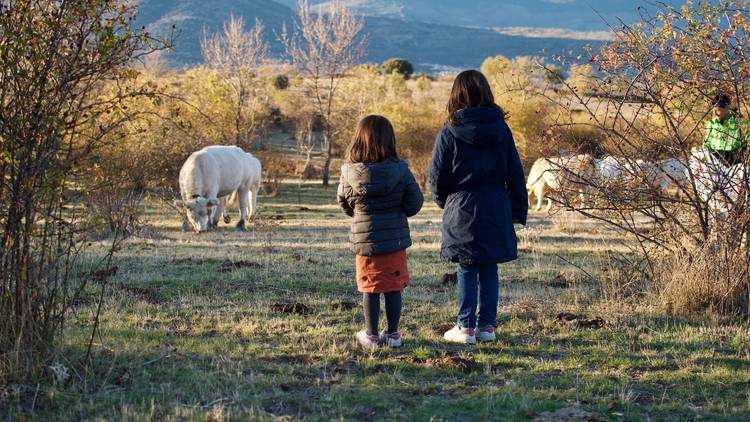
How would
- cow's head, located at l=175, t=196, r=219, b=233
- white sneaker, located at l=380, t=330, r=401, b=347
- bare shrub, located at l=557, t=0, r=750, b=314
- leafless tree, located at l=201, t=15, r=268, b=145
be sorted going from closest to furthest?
white sneaker, located at l=380, t=330, r=401, b=347 < bare shrub, located at l=557, t=0, r=750, b=314 < cow's head, located at l=175, t=196, r=219, b=233 < leafless tree, located at l=201, t=15, r=268, b=145

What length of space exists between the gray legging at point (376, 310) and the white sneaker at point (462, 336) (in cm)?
53

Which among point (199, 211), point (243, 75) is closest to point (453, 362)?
point (199, 211)

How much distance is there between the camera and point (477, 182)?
7.18 meters

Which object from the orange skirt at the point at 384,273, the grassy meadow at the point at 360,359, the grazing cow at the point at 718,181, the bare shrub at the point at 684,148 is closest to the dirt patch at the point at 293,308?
the grassy meadow at the point at 360,359

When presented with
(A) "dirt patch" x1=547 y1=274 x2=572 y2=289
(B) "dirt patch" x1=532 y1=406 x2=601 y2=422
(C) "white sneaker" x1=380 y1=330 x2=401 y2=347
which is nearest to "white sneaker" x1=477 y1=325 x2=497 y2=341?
(C) "white sneaker" x1=380 y1=330 x2=401 y2=347

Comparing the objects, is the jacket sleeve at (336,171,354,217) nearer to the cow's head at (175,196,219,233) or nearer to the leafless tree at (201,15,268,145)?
the cow's head at (175,196,219,233)

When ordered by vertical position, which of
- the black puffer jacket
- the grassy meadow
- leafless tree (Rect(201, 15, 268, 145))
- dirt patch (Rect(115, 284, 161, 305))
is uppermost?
leafless tree (Rect(201, 15, 268, 145))

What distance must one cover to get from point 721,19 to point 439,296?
4.13m

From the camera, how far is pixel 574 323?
8.09 meters

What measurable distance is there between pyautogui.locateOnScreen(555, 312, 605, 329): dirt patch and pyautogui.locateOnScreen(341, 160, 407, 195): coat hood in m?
2.38

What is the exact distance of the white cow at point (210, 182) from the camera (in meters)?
19.7

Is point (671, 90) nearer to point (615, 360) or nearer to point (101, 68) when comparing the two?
point (615, 360)

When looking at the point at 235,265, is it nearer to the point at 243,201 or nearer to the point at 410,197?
the point at 410,197

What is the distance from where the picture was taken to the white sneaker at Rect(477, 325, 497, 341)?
7414mm
